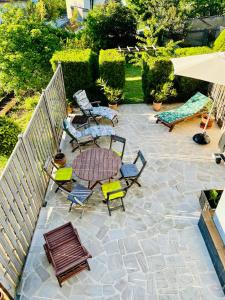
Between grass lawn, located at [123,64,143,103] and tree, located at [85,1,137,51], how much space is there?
2.52 metres

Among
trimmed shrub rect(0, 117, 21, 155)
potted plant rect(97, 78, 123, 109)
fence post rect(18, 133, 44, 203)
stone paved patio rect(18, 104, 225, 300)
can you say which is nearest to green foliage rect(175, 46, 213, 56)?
potted plant rect(97, 78, 123, 109)

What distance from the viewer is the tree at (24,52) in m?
14.3

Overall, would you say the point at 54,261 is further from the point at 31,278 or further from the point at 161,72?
the point at 161,72

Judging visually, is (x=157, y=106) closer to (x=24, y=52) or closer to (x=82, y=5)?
(x=24, y=52)

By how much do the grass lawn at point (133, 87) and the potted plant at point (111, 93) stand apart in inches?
39.3

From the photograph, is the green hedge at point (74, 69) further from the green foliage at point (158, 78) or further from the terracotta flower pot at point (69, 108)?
the green foliage at point (158, 78)

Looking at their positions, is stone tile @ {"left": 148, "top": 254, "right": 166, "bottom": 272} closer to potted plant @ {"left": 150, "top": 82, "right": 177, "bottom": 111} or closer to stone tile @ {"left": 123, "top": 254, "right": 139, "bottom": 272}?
stone tile @ {"left": 123, "top": 254, "right": 139, "bottom": 272}

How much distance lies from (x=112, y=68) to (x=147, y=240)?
7.70 meters

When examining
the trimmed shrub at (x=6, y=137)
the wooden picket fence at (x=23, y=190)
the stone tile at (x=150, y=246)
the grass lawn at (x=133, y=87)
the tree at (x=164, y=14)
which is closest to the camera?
the wooden picket fence at (x=23, y=190)

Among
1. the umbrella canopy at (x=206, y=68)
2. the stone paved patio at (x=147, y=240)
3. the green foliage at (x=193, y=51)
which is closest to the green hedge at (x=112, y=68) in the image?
the green foliage at (x=193, y=51)

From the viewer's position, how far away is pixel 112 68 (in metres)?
11.4

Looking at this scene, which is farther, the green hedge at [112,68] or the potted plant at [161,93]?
the potted plant at [161,93]

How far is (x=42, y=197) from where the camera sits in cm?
747

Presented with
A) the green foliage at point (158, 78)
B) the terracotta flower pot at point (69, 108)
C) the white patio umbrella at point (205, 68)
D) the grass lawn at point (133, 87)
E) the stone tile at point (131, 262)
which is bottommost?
the grass lawn at point (133, 87)
